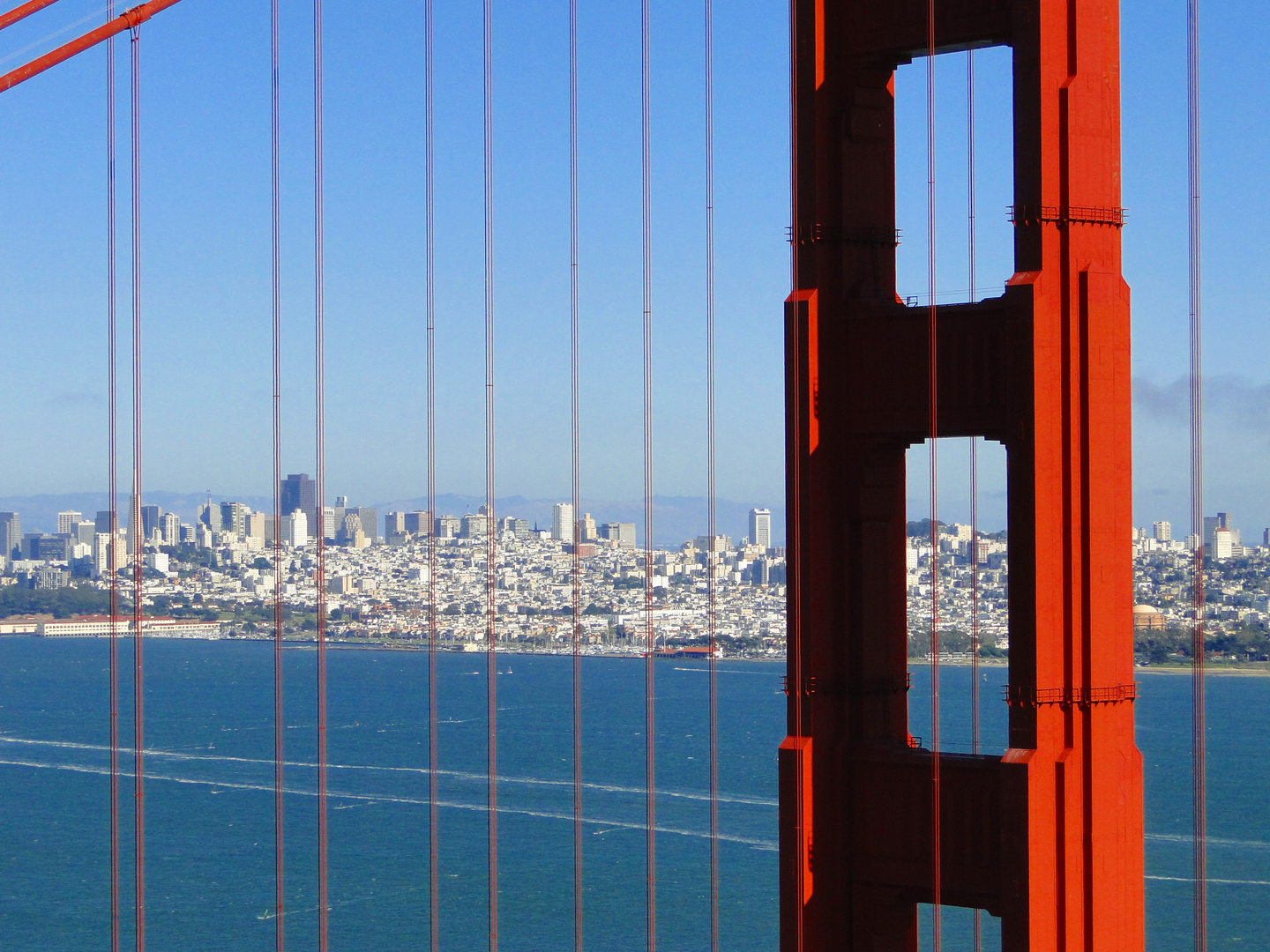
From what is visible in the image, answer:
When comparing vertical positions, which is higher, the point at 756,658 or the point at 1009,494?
the point at 1009,494

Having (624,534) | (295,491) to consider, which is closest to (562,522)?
(624,534)

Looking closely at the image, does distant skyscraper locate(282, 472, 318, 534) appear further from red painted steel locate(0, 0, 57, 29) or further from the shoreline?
red painted steel locate(0, 0, 57, 29)

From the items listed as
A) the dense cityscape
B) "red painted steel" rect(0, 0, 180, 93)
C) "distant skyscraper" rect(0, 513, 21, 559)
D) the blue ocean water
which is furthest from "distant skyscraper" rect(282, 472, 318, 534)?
"red painted steel" rect(0, 0, 180, 93)

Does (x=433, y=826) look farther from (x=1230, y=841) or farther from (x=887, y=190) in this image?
(x=1230, y=841)

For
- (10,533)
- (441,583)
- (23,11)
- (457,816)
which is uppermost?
(23,11)

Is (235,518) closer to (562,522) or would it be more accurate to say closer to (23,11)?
(562,522)

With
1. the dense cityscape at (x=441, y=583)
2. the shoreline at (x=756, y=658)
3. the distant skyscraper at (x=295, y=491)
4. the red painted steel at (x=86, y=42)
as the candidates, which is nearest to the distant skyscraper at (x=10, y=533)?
the dense cityscape at (x=441, y=583)

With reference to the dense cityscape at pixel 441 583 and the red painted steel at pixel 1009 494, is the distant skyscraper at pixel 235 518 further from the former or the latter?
the red painted steel at pixel 1009 494

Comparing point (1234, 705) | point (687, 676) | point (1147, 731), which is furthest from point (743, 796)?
point (687, 676)
